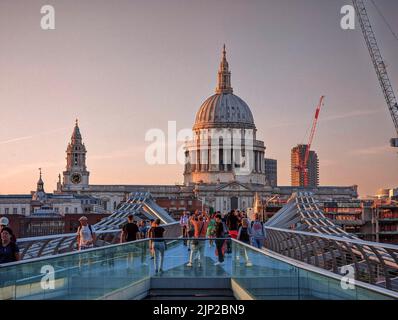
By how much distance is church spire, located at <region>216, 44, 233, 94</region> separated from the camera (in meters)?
177

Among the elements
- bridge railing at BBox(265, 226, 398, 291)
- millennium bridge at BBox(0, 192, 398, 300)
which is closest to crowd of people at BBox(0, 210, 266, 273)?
millennium bridge at BBox(0, 192, 398, 300)

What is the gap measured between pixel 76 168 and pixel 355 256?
14722 centimetres

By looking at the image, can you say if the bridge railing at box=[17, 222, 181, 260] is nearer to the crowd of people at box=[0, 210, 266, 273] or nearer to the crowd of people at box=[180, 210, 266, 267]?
the crowd of people at box=[0, 210, 266, 273]

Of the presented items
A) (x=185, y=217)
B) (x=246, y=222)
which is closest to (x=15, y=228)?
(x=185, y=217)

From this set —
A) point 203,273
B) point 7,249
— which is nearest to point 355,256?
point 203,273

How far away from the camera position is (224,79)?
180500 mm

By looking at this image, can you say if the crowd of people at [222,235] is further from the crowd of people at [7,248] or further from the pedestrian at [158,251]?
the crowd of people at [7,248]

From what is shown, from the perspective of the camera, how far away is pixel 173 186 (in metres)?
162

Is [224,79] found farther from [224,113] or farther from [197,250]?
[197,250]

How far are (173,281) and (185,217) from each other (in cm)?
1285

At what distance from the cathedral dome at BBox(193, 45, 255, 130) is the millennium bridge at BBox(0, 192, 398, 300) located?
146501 millimetres

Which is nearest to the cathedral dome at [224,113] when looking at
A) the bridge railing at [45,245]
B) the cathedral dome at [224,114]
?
Result: the cathedral dome at [224,114]

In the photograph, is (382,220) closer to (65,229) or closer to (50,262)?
(65,229)
